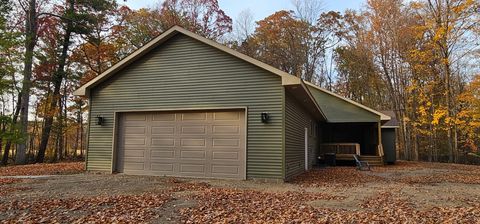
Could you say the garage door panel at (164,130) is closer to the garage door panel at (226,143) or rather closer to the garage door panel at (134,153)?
the garage door panel at (134,153)

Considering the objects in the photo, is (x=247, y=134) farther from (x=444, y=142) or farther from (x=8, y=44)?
(x=444, y=142)

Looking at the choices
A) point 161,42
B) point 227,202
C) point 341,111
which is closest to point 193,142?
point 161,42

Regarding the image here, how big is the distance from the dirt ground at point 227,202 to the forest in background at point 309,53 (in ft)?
34.6

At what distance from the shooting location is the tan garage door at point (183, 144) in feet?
32.6

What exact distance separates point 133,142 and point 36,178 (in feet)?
9.96

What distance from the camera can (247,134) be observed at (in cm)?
963

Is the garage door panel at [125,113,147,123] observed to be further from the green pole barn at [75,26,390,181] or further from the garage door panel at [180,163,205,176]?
the garage door panel at [180,163,205,176]

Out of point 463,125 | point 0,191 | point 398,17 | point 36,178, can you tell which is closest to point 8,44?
point 36,178

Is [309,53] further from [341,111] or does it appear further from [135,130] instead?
[135,130]

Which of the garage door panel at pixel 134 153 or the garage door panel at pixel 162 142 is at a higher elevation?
the garage door panel at pixel 162 142

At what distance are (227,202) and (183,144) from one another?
457 centimetres

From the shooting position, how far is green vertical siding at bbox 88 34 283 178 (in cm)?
947

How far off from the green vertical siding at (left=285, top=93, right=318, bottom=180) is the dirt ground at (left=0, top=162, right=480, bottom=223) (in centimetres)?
122

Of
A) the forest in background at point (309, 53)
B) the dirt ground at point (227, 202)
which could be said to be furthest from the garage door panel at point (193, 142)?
the forest in background at point (309, 53)
